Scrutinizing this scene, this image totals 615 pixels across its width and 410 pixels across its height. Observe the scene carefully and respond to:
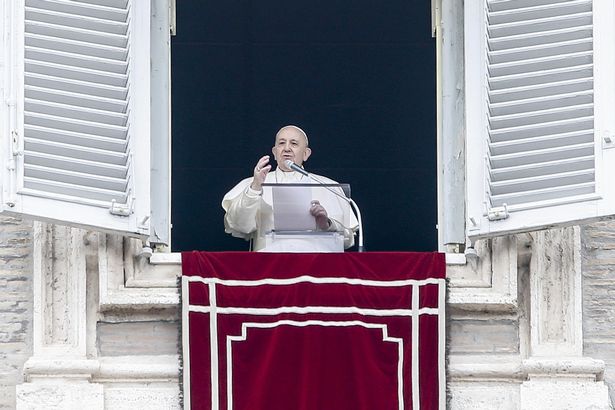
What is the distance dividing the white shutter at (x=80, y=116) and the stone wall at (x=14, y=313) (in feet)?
1.54

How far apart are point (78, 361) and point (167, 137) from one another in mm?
1315

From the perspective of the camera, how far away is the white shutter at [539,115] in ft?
40.7

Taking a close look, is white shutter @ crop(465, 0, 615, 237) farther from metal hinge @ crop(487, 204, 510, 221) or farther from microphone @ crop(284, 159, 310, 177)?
microphone @ crop(284, 159, 310, 177)

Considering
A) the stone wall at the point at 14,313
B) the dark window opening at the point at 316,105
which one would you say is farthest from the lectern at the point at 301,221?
the dark window opening at the point at 316,105

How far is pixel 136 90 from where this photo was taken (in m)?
12.7

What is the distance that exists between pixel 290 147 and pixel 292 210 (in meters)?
1.04

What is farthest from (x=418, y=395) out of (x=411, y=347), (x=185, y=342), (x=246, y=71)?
(x=246, y=71)

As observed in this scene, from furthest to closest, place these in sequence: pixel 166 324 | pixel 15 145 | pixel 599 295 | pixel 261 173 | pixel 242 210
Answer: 1. pixel 242 210
2. pixel 261 173
3. pixel 599 295
4. pixel 166 324
5. pixel 15 145

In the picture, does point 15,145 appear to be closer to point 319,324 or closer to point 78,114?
point 78,114

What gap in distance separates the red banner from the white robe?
1.67ft

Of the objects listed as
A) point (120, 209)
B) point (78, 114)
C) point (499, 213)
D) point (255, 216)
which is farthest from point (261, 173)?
point (499, 213)

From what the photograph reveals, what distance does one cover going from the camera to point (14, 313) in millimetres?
12570

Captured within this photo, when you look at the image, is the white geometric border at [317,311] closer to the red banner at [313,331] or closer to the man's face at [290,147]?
the red banner at [313,331]

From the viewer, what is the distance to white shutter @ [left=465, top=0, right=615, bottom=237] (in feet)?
40.7
